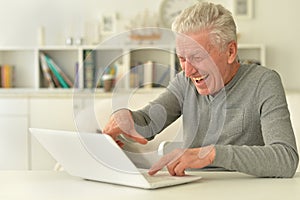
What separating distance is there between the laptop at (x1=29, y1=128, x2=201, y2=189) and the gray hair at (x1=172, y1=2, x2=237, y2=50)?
40 cm

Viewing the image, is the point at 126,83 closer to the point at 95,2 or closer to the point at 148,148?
the point at 148,148

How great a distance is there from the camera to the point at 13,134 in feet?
15.1

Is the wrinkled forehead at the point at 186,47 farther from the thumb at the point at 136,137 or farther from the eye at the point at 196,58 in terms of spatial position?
the thumb at the point at 136,137

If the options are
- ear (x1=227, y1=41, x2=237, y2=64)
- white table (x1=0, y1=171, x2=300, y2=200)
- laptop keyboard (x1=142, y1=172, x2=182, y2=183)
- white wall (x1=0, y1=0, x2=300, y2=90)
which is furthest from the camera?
white wall (x1=0, y1=0, x2=300, y2=90)

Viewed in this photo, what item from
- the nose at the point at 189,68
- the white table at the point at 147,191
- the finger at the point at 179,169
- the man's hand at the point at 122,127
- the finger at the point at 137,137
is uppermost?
the nose at the point at 189,68

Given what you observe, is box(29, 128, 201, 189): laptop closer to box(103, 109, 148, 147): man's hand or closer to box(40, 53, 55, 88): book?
box(103, 109, 148, 147): man's hand

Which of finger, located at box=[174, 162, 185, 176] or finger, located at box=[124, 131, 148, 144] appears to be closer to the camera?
finger, located at box=[174, 162, 185, 176]

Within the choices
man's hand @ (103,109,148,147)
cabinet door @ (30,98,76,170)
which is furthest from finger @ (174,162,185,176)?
cabinet door @ (30,98,76,170)

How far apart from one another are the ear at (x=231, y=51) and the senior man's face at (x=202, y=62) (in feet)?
0.05

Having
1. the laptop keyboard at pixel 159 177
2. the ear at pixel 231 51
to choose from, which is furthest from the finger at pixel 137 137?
the ear at pixel 231 51

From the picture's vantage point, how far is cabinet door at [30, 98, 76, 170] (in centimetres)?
459

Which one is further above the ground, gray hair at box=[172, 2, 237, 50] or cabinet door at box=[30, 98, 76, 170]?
gray hair at box=[172, 2, 237, 50]

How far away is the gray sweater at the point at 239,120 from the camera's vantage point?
1.54 meters

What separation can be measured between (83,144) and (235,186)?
0.36m
